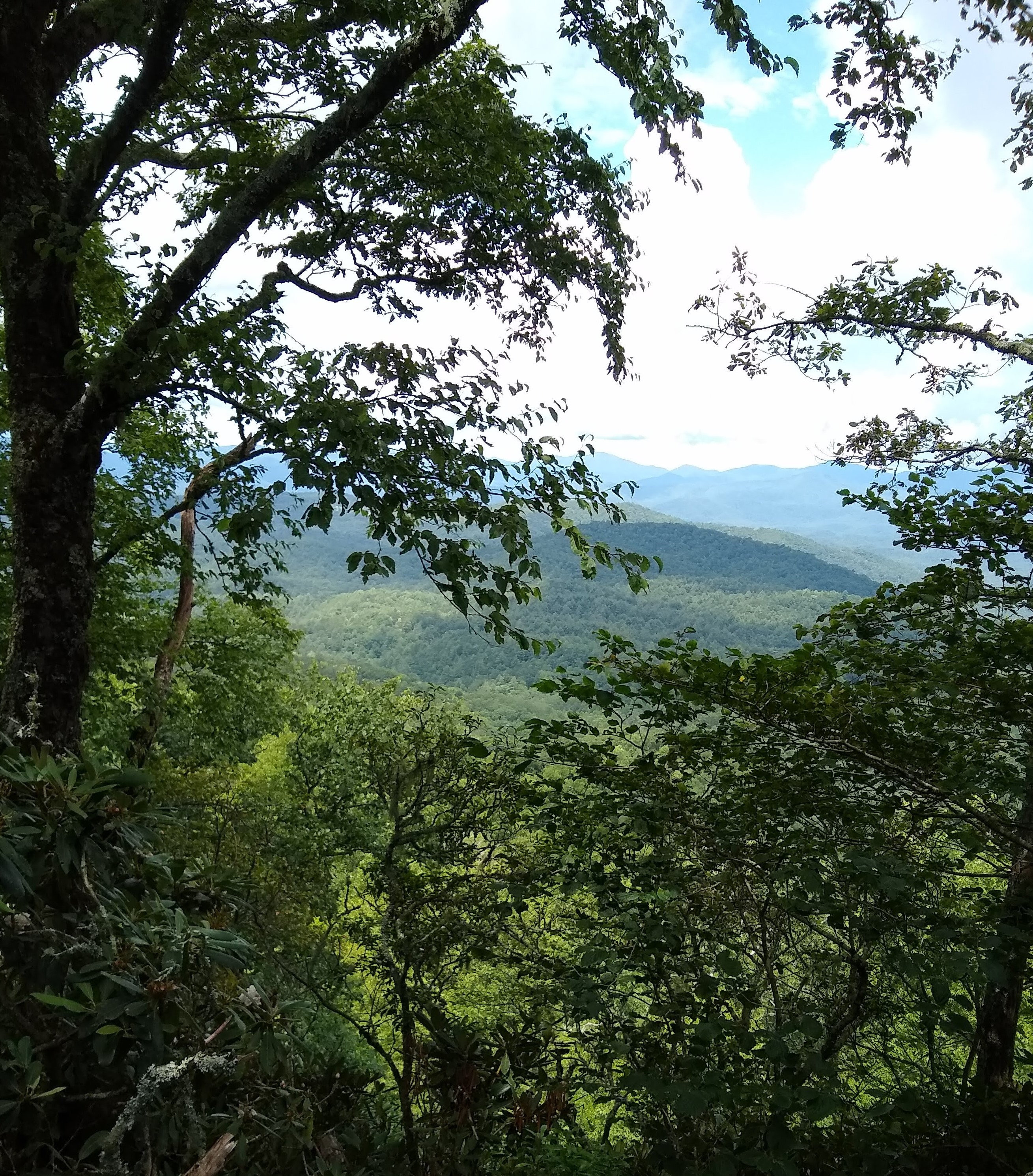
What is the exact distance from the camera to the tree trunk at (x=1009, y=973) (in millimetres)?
2451

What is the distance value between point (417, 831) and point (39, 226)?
3.38 m

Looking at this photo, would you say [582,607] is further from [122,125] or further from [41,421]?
[122,125]

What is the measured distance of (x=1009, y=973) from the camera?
257 centimetres

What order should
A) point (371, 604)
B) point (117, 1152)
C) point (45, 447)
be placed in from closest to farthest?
point (117, 1152), point (45, 447), point (371, 604)

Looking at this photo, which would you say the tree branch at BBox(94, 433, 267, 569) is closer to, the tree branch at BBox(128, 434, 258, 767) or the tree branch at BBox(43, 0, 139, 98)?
the tree branch at BBox(128, 434, 258, 767)

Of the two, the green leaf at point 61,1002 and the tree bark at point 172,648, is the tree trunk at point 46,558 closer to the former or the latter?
the green leaf at point 61,1002

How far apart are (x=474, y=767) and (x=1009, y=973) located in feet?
8.02

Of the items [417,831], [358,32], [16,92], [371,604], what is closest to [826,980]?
[417,831]

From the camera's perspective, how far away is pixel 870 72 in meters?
3.45

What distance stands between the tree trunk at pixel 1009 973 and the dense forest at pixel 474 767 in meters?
0.02

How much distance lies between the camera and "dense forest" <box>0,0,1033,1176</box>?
5.41ft

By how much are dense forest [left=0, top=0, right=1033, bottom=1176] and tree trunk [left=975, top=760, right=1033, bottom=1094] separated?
0.08 feet

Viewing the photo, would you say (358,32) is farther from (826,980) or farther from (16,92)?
(826,980)

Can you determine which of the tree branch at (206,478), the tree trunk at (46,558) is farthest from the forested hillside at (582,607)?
the tree trunk at (46,558)
